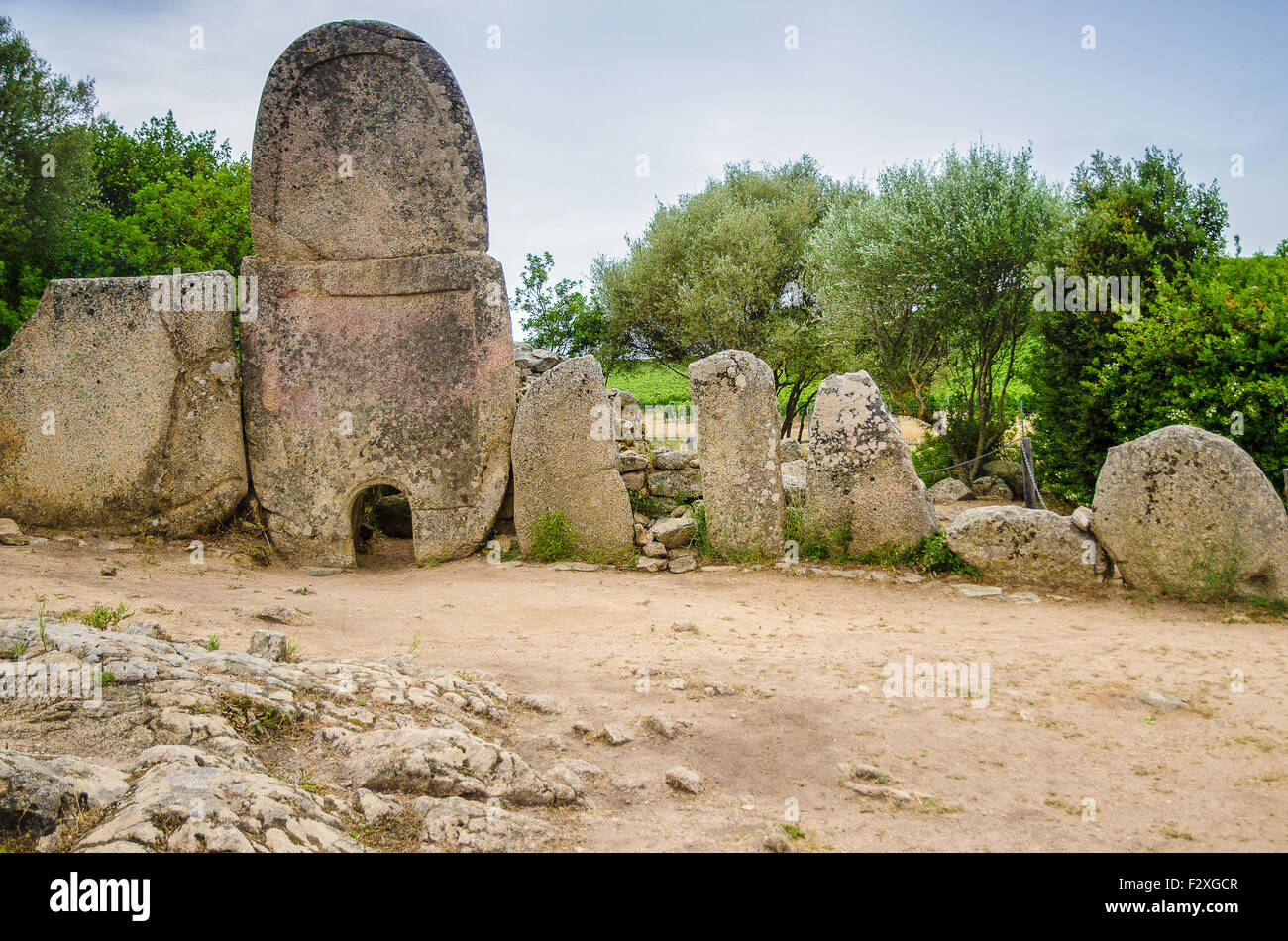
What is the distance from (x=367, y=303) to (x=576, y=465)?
295cm

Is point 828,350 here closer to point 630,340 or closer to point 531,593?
point 630,340

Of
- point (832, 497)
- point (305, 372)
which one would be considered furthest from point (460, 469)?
point (832, 497)

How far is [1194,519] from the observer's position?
7.87 m

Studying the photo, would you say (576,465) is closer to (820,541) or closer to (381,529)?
(820,541)

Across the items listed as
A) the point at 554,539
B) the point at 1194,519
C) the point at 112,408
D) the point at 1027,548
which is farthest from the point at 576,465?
the point at 1194,519

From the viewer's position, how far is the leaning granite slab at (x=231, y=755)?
2840 millimetres

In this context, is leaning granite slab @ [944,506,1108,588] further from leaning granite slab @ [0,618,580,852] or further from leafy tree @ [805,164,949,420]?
leafy tree @ [805,164,949,420]

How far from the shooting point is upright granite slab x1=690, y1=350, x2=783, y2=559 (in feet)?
31.7

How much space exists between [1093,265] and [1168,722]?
784 centimetres

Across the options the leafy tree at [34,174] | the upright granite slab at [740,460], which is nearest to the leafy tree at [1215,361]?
the upright granite slab at [740,460]

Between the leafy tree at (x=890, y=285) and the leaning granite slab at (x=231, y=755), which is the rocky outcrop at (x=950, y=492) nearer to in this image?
the leafy tree at (x=890, y=285)

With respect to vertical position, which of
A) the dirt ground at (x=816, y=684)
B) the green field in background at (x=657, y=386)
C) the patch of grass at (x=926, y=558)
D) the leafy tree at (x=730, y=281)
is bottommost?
the dirt ground at (x=816, y=684)

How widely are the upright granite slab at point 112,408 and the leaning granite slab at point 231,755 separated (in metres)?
5.28

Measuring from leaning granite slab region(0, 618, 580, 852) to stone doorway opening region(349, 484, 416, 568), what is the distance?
5.65m
